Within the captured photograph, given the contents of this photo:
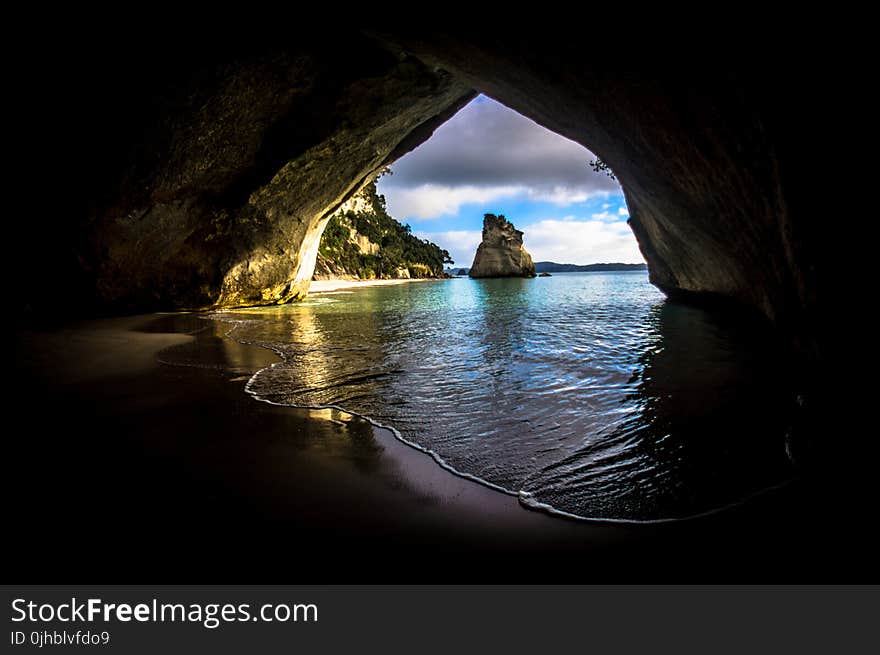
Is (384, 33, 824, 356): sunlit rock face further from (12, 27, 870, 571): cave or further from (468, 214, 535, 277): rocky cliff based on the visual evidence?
(468, 214, 535, 277): rocky cliff

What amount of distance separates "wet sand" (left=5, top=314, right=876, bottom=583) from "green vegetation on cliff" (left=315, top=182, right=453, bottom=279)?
5114 centimetres

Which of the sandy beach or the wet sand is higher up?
the sandy beach

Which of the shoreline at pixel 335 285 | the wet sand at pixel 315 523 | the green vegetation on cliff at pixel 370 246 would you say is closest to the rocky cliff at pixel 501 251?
the green vegetation on cliff at pixel 370 246

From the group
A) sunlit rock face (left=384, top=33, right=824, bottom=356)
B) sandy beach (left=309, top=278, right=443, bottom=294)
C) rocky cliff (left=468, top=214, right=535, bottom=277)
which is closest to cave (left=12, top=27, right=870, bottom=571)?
sunlit rock face (left=384, top=33, right=824, bottom=356)

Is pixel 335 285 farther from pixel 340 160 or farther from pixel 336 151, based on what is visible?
pixel 336 151

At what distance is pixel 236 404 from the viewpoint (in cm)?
425

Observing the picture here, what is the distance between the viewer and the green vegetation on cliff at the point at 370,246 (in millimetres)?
56366

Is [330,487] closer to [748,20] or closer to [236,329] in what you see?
[748,20]

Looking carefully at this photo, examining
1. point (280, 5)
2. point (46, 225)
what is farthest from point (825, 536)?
point (46, 225)

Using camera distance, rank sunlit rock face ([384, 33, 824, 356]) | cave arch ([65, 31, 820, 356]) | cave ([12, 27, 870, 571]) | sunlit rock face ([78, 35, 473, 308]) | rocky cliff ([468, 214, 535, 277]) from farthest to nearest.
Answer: rocky cliff ([468, 214, 535, 277]), sunlit rock face ([78, 35, 473, 308]), cave arch ([65, 31, 820, 356]), cave ([12, 27, 870, 571]), sunlit rock face ([384, 33, 824, 356])

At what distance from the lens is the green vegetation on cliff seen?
5637cm

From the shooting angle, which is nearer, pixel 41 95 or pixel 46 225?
pixel 41 95
